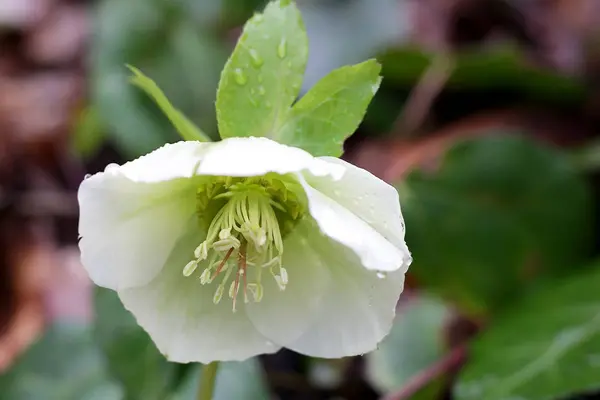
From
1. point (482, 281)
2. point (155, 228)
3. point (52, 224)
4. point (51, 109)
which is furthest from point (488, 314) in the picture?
point (51, 109)

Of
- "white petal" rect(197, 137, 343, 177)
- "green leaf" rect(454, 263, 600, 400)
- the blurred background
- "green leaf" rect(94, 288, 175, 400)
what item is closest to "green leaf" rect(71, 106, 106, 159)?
the blurred background

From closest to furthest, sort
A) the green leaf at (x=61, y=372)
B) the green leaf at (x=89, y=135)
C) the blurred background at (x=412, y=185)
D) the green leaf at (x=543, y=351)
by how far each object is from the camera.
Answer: the green leaf at (x=543, y=351) → the blurred background at (x=412, y=185) → the green leaf at (x=61, y=372) → the green leaf at (x=89, y=135)

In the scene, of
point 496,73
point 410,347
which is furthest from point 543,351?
point 496,73

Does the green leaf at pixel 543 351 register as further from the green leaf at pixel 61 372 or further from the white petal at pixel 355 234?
the green leaf at pixel 61 372

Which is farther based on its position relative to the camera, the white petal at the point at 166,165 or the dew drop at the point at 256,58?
the dew drop at the point at 256,58

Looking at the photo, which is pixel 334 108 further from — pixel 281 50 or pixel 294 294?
pixel 294 294

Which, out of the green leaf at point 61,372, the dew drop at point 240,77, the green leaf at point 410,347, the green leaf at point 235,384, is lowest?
the green leaf at point 61,372

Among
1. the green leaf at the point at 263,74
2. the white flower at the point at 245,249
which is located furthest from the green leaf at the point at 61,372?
the green leaf at the point at 263,74
